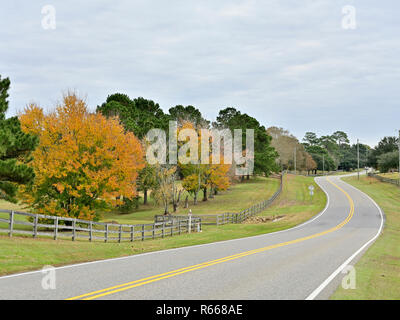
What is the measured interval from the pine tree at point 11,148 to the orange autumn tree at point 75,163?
8.15m

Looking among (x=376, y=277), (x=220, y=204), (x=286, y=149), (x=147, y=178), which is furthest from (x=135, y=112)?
(x=286, y=149)

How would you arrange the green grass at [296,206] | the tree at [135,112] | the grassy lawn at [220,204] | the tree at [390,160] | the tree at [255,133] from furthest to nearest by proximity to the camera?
the tree at [390,160] → the tree at [255,133] → the tree at [135,112] → the grassy lawn at [220,204] → the green grass at [296,206]

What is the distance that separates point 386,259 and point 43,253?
14103 mm

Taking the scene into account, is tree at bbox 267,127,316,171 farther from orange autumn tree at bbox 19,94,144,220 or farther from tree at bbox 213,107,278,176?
orange autumn tree at bbox 19,94,144,220

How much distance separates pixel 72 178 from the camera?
99.2 feet

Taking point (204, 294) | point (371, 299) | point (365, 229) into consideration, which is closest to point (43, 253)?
point (204, 294)

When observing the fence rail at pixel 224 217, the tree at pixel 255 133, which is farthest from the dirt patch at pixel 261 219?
the tree at pixel 255 133

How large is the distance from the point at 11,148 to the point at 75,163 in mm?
9892

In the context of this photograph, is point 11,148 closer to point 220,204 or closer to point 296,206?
point 296,206

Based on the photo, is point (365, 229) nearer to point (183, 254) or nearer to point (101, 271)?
point (183, 254)

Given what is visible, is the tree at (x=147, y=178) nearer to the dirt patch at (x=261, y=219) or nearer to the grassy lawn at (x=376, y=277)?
the dirt patch at (x=261, y=219)

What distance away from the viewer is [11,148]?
19969 mm

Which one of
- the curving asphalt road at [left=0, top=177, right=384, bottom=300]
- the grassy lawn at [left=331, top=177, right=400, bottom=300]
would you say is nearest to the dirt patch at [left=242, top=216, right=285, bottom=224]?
the grassy lawn at [left=331, top=177, right=400, bottom=300]

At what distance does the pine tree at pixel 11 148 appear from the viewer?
1916 centimetres
